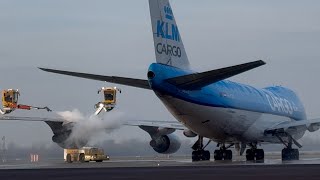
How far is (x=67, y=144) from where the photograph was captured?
172 feet

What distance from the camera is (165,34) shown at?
4119cm

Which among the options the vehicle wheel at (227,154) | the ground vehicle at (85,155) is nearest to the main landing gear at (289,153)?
the vehicle wheel at (227,154)

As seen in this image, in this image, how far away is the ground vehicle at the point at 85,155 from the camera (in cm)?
6222

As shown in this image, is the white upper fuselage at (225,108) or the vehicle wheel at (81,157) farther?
the vehicle wheel at (81,157)

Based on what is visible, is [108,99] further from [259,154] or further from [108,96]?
[259,154]

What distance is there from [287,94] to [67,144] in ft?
70.2

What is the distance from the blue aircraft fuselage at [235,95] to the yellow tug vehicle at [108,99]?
13203mm

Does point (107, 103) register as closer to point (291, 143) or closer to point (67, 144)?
point (67, 144)

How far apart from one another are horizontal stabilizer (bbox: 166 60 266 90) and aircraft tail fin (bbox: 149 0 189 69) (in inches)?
62.8

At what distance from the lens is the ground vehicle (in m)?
62.2

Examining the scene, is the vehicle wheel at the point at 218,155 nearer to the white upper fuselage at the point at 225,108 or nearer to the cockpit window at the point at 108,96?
the white upper fuselage at the point at 225,108

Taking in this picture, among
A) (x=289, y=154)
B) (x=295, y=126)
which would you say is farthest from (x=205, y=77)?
(x=289, y=154)

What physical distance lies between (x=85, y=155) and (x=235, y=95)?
69.4 ft

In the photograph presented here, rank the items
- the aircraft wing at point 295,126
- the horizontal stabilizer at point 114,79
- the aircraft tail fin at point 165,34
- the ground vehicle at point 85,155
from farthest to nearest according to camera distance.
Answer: the ground vehicle at point 85,155, the aircraft wing at point 295,126, the aircraft tail fin at point 165,34, the horizontal stabilizer at point 114,79
